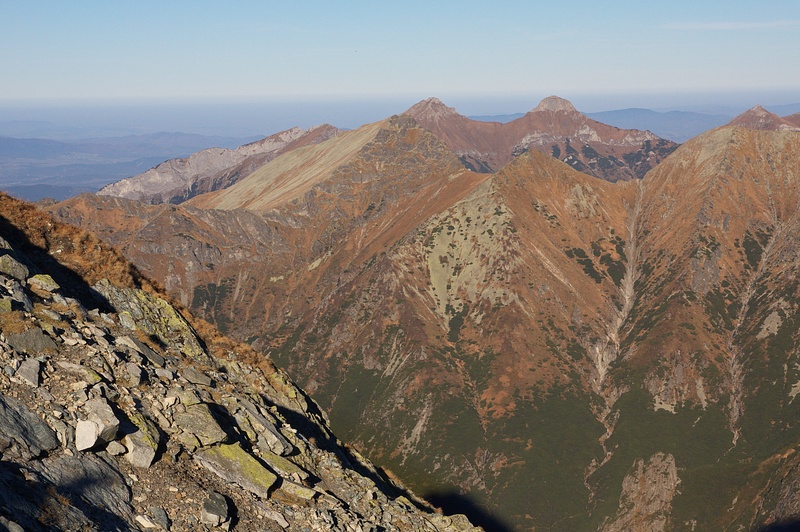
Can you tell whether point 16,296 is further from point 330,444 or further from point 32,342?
point 330,444

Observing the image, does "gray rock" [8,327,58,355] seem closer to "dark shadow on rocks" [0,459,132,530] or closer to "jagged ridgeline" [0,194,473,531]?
"jagged ridgeline" [0,194,473,531]

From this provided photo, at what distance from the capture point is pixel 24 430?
1067 inches

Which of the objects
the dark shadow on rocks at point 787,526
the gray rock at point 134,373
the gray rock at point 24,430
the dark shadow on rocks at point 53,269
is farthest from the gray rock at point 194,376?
the dark shadow on rocks at point 787,526

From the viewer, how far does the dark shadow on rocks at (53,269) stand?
4372 cm

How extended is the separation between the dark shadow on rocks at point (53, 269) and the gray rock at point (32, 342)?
9.79 m

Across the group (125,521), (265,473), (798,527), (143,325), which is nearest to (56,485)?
(125,521)

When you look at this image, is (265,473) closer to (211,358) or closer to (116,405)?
(116,405)

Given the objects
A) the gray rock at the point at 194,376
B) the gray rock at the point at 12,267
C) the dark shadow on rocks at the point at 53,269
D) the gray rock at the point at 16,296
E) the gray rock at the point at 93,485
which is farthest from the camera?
the dark shadow on rocks at the point at 53,269

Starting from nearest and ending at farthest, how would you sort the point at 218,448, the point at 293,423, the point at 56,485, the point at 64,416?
the point at 56,485
the point at 64,416
the point at 218,448
the point at 293,423

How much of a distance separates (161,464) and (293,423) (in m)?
19.0

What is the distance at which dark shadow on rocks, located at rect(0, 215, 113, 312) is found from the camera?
143ft


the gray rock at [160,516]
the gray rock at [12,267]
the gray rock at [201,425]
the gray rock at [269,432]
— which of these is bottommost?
the gray rock at [269,432]

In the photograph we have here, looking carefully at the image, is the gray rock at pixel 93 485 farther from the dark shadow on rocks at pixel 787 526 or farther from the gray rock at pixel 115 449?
the dark shadow on rocks at pixel 787 526

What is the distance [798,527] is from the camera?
624 feet
